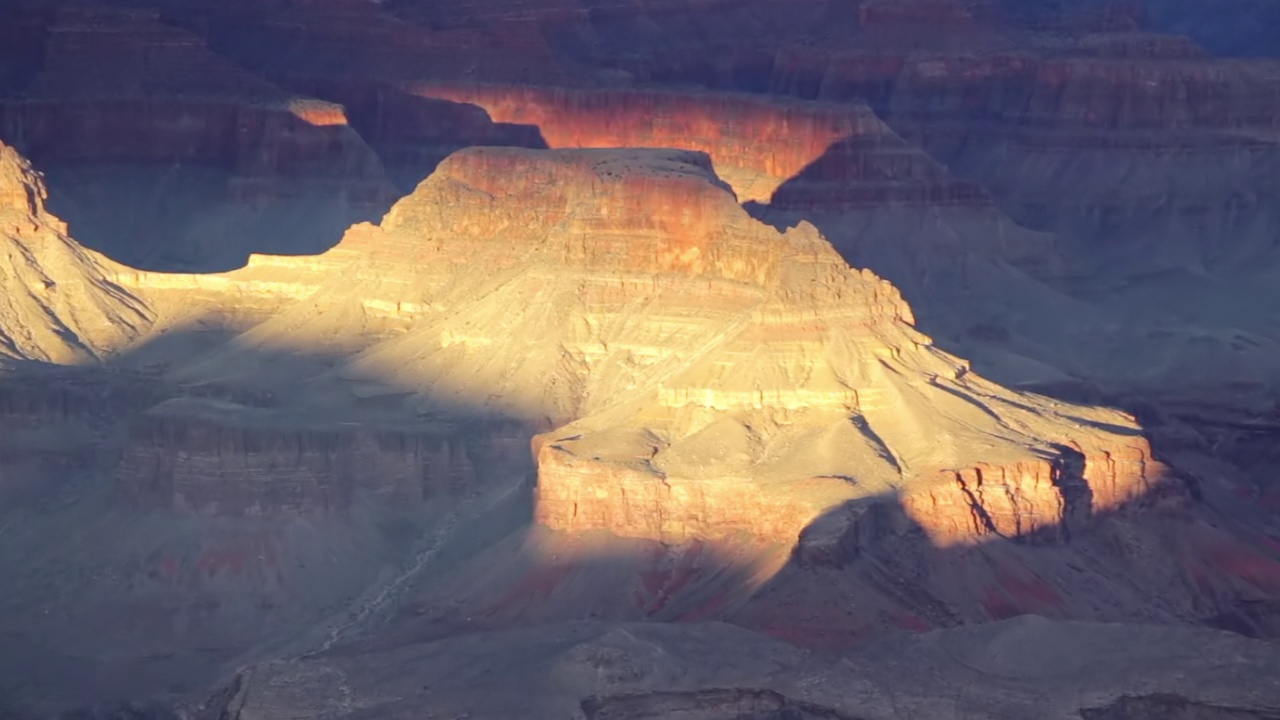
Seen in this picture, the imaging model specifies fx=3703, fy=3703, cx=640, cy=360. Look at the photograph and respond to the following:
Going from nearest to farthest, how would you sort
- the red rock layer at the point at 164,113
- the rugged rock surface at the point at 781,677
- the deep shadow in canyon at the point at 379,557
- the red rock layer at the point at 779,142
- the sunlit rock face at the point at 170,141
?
1. the rugged rock surface at the point at 781,677
2. the deep shadow in canyon at the point at 379,557
3. the red rock layer at the point at 779,142
4. the sunlit rock face at the point at 170,141
5. the red rock layer at the point at 164,113

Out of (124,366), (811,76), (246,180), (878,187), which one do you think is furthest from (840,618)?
(811,76)

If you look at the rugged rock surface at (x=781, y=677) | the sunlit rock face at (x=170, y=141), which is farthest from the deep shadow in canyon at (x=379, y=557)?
the sunlit rock face at (x=170, y=141)

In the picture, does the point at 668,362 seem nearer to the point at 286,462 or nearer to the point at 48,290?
the point at 286,462

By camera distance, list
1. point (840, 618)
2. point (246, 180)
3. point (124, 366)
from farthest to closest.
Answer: point (246, 180), point (124, 366), point (840, 618)

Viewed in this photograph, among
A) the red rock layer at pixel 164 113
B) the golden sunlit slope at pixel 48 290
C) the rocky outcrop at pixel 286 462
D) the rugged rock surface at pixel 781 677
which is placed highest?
the red rock layer at pixel 164 113

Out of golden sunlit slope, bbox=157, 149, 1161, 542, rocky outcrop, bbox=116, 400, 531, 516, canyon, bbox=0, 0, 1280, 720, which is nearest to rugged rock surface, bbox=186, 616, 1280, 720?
canyon, bbox=0, 0, 1280, 720

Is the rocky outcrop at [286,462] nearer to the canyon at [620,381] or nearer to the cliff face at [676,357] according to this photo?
the canyon at [620,381]

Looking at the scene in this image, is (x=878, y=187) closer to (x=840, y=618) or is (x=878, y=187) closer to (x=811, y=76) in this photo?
(x=811, y=76)
